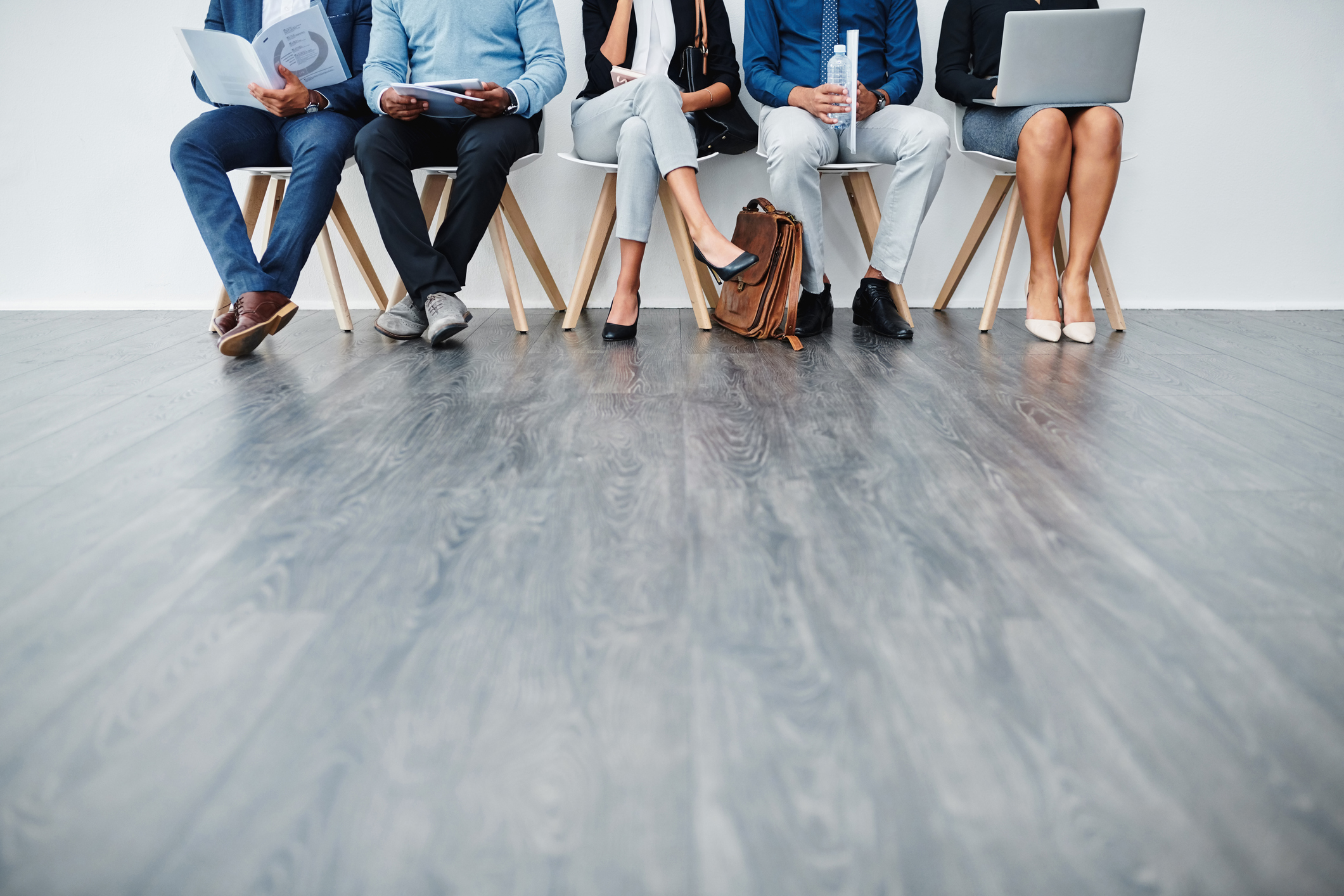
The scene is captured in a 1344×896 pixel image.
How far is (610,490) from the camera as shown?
1071 millimetres

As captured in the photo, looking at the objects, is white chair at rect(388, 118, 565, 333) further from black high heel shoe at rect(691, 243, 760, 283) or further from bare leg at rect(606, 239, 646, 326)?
black high heel shoe at rect(691, 243, 760, 283)

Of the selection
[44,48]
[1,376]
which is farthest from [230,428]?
[44,48]

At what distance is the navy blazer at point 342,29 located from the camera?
220 cm

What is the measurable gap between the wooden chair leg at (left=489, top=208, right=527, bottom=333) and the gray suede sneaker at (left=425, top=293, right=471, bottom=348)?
0.19 meters

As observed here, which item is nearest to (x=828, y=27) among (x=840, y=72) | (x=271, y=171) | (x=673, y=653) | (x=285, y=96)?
(x=840, y=72)

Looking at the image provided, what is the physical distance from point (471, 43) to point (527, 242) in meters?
0.51

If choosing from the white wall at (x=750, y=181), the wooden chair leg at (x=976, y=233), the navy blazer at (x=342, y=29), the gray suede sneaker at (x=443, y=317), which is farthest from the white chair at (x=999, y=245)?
the navy blazer at (x=342, y=29)

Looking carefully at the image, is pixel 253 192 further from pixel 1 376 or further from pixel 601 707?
pixel 601 707

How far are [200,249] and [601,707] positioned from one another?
8.98 ft

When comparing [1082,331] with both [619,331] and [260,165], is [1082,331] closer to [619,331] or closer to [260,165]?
[619,331]

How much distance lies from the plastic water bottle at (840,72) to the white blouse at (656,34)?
1.36ft

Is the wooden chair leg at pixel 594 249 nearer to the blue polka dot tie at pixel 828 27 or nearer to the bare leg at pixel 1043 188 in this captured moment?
the blue polka dot tie at pixel 828 27

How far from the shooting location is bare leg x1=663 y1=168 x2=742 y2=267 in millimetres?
2037

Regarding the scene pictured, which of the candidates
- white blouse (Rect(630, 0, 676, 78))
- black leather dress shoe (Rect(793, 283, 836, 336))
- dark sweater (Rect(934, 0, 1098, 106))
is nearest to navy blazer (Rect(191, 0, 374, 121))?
white blouse (Rect(630, 0, 676, 78))
